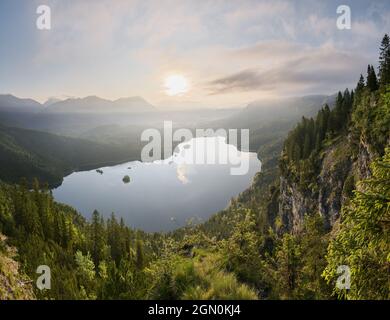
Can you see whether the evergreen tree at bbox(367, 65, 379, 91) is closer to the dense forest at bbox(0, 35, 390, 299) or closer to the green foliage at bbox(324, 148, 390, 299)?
the dense forest at bbox(0, 35, 390, 299)

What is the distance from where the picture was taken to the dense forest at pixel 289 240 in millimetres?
8219

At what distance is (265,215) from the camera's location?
128 metres

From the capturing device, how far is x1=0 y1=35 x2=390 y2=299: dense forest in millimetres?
8219

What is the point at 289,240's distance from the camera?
1562cm

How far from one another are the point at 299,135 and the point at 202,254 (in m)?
83.9

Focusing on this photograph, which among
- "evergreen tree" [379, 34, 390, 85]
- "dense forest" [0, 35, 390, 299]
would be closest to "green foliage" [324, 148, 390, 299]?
"dense forest" [0, 35, 390, 299]

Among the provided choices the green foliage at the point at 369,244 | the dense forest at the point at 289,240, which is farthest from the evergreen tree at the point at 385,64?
the green foliage at the point at 369,244

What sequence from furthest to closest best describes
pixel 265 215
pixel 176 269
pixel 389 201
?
1. pixel 265 215
2. pixel 176 269
3. pixel 389 201

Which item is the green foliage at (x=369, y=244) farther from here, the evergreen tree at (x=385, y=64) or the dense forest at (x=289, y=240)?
the evergreen tree at (x=385, y=64)

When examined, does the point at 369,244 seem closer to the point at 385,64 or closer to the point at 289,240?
the point at 289,240

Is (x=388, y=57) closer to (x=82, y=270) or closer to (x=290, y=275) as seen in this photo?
(x=290, y=275)

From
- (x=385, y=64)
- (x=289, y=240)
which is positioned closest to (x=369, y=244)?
→ (x=289, y=240)

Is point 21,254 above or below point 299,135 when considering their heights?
below
